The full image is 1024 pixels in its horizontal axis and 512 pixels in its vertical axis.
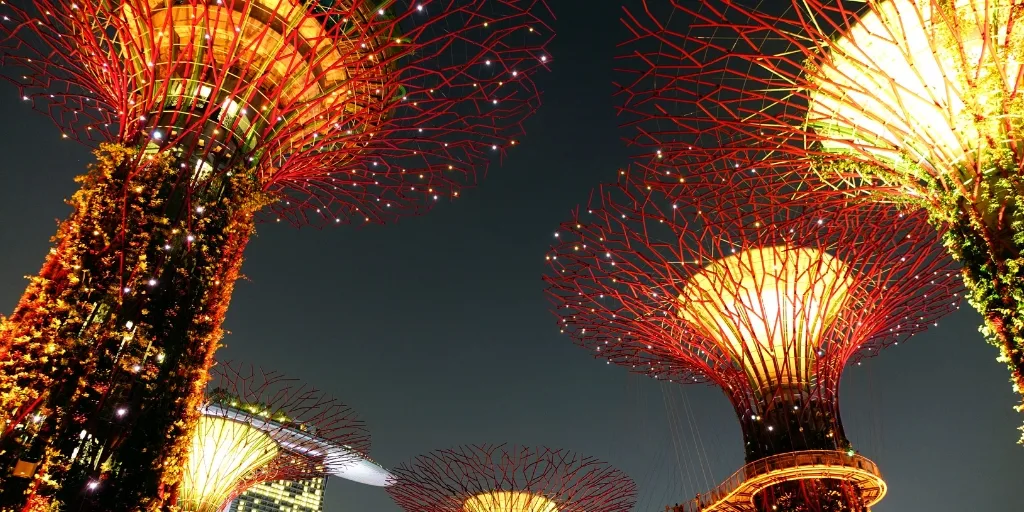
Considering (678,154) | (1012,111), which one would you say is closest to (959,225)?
(1012,111)

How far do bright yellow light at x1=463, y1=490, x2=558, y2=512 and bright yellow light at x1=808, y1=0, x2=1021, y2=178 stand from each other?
16.9m

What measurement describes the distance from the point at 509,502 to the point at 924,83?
19.4 meters

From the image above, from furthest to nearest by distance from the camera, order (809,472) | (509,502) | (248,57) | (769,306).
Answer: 1. (509,502)
2. (769,306)
3. (809,472)
4. (248,57)

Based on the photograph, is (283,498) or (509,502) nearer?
(509,502)

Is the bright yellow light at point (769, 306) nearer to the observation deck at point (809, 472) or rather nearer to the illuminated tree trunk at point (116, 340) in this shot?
the observation deck at point (809, 472)

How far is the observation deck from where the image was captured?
14094 mm

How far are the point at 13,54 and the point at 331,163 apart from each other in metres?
5.83

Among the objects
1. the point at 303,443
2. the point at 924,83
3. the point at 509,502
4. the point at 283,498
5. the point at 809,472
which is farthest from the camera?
the point at 283,498

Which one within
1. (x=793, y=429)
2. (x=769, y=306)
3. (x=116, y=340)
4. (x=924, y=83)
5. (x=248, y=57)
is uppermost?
(x=769, y=306)

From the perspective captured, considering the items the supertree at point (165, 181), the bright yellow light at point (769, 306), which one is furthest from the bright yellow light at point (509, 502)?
the supertree at point (165, 181)

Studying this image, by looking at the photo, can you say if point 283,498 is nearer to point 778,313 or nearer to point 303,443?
point 303,443

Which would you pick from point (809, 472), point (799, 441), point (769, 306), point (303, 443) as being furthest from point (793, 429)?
point (303, 443)

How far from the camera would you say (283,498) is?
90.8 meters

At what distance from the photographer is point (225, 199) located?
31.7ft
